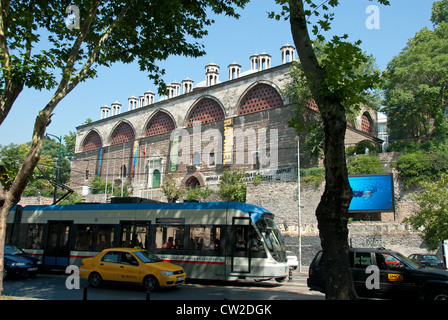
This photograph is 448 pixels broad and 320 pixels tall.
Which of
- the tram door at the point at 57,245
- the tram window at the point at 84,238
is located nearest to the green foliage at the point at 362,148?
the tram window at the point at 84,238

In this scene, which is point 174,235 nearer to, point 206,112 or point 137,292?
point 137,292

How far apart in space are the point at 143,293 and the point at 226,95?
98.6 feet

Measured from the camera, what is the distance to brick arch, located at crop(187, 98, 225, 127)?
129ft

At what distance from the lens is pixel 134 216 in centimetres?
1394

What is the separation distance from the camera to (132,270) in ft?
35.3

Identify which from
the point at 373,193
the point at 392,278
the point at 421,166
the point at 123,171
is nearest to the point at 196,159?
the point at 123,171

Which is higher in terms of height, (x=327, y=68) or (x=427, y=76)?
(x=427, y=76)

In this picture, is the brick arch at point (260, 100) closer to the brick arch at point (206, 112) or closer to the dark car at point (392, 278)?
the brick arch at point (206, 112)

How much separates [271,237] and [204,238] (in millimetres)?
2299

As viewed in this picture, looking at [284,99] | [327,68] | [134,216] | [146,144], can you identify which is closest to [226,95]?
[284,99]

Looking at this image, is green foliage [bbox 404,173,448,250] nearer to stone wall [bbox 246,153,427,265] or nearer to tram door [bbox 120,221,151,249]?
stone wall [bbox 246,153,427,265]

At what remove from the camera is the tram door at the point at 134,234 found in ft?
44.8

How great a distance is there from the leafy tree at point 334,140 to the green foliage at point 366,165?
22.4 metres
